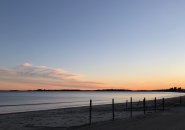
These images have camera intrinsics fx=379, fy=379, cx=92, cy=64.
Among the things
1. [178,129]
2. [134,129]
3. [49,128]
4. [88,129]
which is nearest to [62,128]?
[49,128]

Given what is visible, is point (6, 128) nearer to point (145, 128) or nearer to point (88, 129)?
point (88, 129)

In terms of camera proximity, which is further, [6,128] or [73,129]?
[6,128]

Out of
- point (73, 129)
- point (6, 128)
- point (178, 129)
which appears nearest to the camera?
point (178, 129)

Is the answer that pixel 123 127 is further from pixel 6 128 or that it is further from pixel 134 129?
pixel 6 128

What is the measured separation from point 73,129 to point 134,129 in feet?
10.1

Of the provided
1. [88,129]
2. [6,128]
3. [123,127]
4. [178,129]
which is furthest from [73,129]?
[178,129]

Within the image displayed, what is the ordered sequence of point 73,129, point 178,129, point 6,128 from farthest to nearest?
point 6,128, point 73,129, point 178,129

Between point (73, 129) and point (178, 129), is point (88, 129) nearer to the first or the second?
point (73, 129)

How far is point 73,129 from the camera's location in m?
18.5

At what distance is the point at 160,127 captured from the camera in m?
18.0

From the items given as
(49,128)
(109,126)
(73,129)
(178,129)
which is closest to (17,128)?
(49,128)

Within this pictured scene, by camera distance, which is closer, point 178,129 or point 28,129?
point 178,129

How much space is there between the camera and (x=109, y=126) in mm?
18609

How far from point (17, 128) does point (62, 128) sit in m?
2.46
